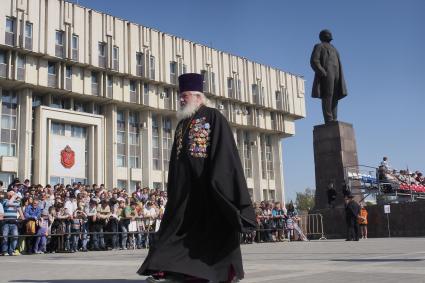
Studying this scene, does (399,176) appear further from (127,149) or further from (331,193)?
(127,149)

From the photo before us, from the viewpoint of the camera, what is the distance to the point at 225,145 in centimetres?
482

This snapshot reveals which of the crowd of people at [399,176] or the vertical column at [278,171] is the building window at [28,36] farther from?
the vertical column at [278,171]

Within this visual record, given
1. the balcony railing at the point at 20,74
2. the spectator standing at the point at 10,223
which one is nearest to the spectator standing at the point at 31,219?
the spectator standing at the point at 10,223

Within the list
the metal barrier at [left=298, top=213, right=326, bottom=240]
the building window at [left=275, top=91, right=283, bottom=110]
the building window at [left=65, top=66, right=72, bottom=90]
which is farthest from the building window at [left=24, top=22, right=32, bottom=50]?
the building window at [left=275, top=91, right=283, bottom=110]

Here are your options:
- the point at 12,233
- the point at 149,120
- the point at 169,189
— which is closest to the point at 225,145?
the point at 169,189

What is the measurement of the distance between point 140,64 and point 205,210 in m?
42.3

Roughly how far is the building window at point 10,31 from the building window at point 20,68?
137cm

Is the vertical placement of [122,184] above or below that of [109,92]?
below

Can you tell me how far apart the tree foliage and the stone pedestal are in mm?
71153

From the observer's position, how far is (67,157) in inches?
1603

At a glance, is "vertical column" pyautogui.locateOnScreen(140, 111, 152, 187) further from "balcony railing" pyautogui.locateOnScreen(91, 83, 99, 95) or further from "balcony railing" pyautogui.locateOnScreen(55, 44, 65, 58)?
"balcony railing" pyautogui.locateOnScreen(55, 44, 65, 58)

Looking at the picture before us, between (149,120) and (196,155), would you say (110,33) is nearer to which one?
(149,120)

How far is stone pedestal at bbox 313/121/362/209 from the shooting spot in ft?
60.9

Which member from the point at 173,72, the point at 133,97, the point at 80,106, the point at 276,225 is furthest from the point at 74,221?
the point at 173,72
